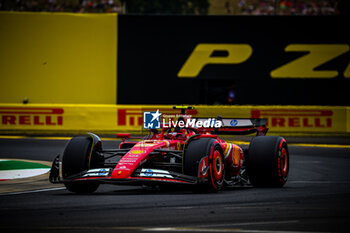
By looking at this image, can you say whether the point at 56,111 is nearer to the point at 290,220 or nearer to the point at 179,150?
the point at 179,150

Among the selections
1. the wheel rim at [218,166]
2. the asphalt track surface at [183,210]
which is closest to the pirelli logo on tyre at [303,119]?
the asphalt track surface at [183,210]

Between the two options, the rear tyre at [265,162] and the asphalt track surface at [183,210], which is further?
the rear tyre at [265,162]

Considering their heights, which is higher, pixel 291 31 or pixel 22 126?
pixel 291 31

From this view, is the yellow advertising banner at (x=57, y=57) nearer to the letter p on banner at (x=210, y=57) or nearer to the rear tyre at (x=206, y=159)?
the letter p on banner at (x=210, y=57)

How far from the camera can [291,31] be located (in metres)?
27.5

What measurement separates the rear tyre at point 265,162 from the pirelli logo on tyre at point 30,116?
13.9 meters

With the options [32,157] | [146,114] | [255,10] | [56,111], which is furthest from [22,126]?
[146,114]

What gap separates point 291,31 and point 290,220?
67.8ft

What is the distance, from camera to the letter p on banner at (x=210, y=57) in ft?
89.7

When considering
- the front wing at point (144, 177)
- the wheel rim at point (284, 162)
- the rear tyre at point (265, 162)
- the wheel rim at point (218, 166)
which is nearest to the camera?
the front wing at point (144, 177)

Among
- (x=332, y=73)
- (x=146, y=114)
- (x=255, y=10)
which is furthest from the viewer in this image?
(x=255, y=10)

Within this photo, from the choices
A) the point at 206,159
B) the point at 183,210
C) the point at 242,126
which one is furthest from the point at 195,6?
the point at 183,210

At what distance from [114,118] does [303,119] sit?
6735 mm

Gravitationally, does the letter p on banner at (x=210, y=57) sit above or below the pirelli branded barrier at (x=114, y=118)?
above
